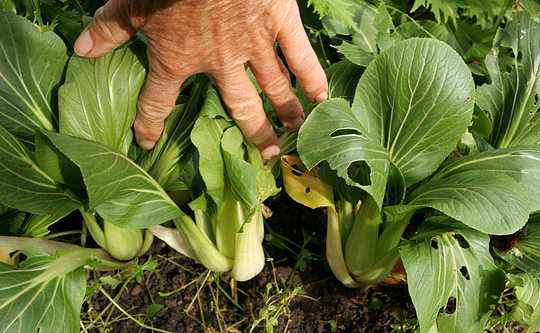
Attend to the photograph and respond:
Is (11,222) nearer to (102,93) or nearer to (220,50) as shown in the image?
(102,93)

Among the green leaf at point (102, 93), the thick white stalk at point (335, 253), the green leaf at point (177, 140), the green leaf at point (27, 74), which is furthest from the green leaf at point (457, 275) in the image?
the green leaf at point (27, 74)

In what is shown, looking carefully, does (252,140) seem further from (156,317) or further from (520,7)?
(520,7)

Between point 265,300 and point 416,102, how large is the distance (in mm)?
853

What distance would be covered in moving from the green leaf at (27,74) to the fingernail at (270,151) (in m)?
0.69

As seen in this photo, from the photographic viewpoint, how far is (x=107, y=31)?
51.7 inches

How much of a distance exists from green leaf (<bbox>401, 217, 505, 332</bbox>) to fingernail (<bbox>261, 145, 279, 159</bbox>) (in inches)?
20.1

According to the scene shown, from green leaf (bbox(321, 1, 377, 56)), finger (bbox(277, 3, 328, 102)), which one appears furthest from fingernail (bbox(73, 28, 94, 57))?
green leaf (bbox(321, 1, 377, 56))

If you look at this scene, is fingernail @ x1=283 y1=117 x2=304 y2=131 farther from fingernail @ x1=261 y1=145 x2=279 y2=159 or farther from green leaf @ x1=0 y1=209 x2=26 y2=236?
green leaf @ x1=0 y1=209 x2=26 y2=236

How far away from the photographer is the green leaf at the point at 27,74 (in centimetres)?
138

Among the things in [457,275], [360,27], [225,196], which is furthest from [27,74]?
[457,275]

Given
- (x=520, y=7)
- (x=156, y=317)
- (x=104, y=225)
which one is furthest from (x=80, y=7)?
(x=520, y=7)

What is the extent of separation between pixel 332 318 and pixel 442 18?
148 cm

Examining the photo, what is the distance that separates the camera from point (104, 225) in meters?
1.55

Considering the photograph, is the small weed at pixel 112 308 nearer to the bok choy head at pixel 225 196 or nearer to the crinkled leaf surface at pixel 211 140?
the bok choy head at pixel 225 196
